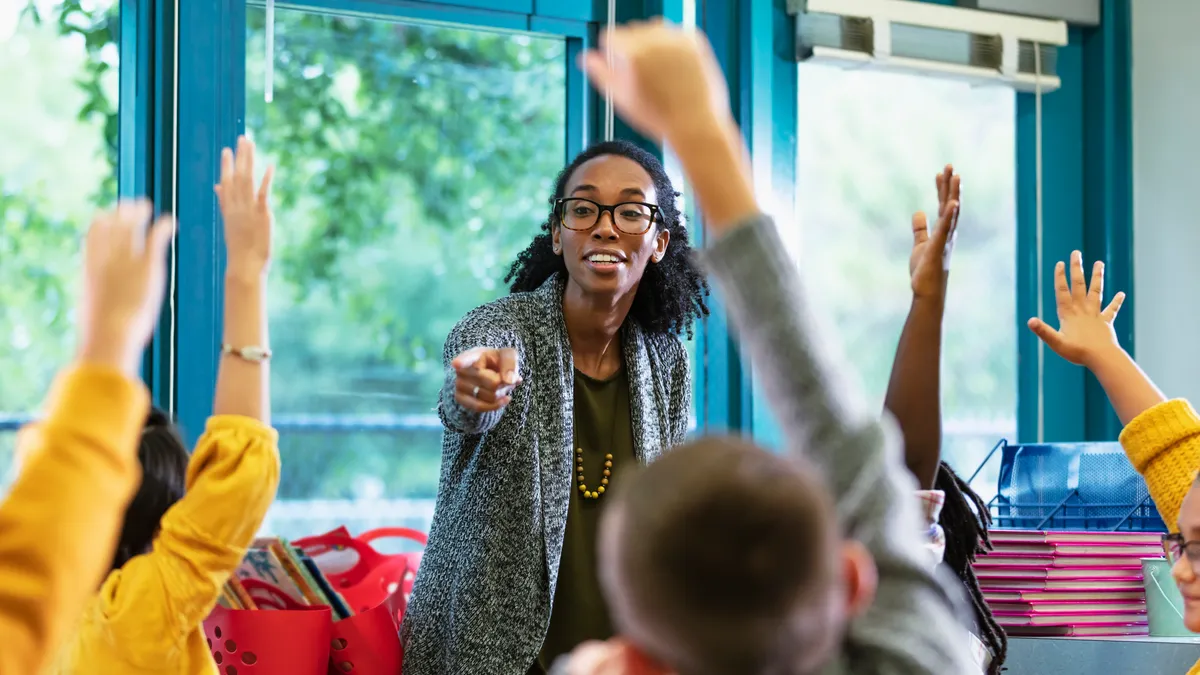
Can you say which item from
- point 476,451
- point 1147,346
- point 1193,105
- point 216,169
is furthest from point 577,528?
point 1193,105

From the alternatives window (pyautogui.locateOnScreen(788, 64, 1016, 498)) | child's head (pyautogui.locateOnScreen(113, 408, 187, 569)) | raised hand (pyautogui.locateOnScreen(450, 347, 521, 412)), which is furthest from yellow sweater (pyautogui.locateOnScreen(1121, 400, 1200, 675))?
window (pyautogui.locateOnScreen(788, 64, 1016, 498))

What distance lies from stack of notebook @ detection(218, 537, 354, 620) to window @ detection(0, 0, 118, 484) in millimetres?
619

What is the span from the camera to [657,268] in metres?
2.44

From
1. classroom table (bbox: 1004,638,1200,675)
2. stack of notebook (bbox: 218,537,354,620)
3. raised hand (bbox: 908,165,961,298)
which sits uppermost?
raised hand (bbox: 908,165,961,298)

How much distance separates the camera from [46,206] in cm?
246

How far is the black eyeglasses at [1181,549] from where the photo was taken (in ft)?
4.88

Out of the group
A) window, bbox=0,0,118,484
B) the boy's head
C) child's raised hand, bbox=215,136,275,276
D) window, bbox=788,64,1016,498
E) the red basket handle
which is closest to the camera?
the boy's head

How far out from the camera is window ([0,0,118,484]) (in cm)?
244

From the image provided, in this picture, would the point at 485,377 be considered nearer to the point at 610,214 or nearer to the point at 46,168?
the point at 610,214

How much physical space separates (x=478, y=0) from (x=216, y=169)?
2.21 feet

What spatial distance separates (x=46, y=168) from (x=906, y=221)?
1949 mm

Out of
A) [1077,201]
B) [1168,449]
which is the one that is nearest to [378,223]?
[1168,449]

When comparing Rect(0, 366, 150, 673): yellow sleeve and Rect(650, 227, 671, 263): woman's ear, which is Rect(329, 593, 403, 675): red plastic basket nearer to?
Rect(650, 227, 671, 263): woman's ear

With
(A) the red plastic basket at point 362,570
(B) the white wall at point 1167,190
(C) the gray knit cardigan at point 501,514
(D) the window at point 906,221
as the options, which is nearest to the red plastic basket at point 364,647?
(C) the gray knit cardigan at point 501,514
